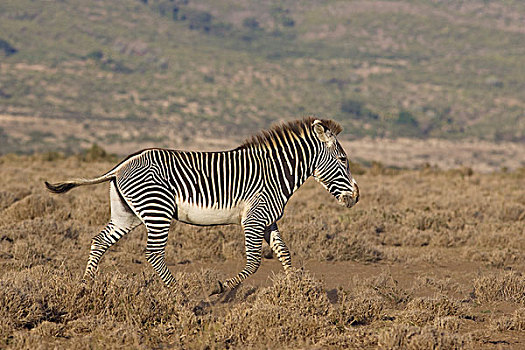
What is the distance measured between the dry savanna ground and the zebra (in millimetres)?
534

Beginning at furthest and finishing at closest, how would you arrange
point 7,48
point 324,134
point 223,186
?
point 7,48
point 324,134
point 223,186

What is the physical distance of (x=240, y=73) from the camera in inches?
5468

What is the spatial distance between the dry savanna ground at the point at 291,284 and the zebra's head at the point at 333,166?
111 centimetres

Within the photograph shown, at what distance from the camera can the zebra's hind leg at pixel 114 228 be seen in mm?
8631

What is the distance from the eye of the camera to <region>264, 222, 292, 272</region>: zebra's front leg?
8.71 m

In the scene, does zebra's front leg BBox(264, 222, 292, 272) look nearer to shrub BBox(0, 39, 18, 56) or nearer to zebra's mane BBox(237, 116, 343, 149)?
zebra's mane BBox(237, 116, 343, 149)

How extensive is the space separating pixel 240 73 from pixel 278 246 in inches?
5183

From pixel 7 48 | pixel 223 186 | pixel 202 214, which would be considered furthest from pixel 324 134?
pixel 7 48

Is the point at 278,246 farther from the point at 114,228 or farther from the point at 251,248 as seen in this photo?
the point at 114,228

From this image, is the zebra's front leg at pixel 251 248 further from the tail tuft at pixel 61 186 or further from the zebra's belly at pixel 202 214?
the tail tuft at pixel 61 186

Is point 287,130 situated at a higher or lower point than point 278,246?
higher

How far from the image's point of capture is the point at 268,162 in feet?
29.3

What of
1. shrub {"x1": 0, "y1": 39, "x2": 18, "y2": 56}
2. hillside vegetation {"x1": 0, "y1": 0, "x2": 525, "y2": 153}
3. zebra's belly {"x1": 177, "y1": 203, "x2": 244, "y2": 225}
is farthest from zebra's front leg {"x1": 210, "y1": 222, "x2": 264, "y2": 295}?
shrub {"x1": 0, "y1": 39, "x2": 18, "y2": 56}

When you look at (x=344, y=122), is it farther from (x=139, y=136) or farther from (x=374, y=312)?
(x=374, y=312)
